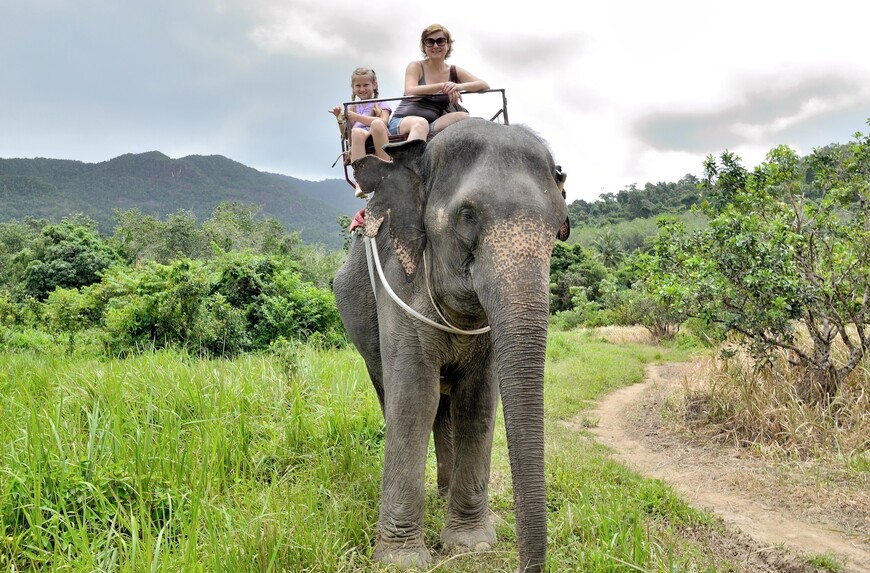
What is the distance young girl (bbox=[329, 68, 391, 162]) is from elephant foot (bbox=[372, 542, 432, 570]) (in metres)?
2.02

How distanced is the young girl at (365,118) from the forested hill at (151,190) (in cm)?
9376

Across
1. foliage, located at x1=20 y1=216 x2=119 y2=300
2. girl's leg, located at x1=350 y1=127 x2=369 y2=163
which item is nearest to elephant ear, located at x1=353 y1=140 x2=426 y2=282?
girl's leg, located at x1=350 y1=127 x2=369 y2=163

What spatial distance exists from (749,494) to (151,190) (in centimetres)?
14859

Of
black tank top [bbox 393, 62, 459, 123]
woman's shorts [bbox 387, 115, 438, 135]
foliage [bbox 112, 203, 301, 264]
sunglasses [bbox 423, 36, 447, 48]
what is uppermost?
foliage [bbox 112, 203, 301, 264]

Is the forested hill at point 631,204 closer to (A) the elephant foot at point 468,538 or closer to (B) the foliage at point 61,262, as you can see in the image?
(B) the foliage at point 61,262

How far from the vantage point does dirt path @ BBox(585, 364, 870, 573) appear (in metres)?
4.57

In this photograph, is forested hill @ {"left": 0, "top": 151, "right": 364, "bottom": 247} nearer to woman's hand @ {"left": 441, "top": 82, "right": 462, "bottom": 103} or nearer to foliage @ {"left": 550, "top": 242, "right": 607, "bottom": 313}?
foliage @ {"left": 550, "top": 242, "right": 607, "bottom": 313}

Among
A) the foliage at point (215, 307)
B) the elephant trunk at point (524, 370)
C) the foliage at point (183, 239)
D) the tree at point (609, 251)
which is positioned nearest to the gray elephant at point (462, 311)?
the elephant trunk at point (524, 370)

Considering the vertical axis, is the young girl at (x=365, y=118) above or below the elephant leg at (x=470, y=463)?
above

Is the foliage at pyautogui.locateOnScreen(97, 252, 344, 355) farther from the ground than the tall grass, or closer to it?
farther from the ground

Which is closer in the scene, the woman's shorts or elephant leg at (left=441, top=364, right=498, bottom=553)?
elephant leg at (left=441, top=364, right=498, bottom=553)

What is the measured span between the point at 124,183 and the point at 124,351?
140036 mm

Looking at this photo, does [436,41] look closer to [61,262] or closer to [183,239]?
[61,262]

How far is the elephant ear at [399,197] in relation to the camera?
3.14 metres
